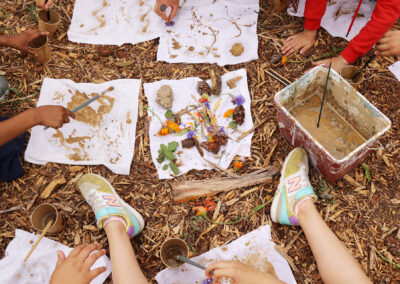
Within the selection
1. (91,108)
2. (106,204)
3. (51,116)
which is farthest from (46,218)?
(91,108)

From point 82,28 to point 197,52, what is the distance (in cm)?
108

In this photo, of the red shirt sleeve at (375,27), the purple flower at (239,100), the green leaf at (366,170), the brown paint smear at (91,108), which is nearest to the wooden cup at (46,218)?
the brown paint smear at (91,108)

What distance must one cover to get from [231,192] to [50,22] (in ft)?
7.04

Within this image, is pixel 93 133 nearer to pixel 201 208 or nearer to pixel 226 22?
pixel 201 208

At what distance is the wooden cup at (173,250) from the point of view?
2.14 metres

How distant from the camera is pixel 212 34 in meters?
2.97

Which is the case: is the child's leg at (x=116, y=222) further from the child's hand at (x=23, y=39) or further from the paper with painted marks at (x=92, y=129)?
the child's hand at (x=23, y=39)

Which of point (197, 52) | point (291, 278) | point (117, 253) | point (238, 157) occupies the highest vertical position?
point (197, 52)

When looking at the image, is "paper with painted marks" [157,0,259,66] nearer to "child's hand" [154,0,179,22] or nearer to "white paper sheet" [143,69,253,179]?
"child's hand" [154,0,179,22]

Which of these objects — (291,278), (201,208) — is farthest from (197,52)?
(291,278)

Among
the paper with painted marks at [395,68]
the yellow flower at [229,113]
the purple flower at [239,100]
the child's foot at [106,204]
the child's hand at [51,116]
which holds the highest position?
the paper with painted marks at [395,68]

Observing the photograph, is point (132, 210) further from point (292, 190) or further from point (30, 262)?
point (292, 190)

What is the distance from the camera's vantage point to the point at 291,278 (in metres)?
2.17

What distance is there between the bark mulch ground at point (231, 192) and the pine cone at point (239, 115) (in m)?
0.15
